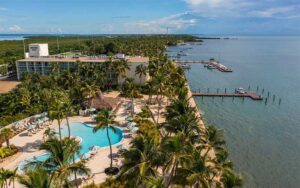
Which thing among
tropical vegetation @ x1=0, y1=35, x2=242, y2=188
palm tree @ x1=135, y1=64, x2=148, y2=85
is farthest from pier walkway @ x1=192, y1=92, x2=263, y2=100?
tropical vegetation @ x1=0, y1=35, x2=242, y2=188

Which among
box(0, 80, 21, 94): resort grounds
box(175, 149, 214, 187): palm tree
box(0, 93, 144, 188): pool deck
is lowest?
box(0, 93, 144, 188): pool deck

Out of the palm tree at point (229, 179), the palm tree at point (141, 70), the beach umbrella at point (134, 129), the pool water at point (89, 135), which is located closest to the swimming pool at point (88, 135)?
the pool water at point (89, 135)

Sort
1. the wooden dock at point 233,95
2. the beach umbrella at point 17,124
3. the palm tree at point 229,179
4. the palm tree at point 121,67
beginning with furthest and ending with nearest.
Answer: the wooden dock at point 233,95
the palm tree at point 121,67
the beach umbrella at point 17,124
the palm tree at point 229,179

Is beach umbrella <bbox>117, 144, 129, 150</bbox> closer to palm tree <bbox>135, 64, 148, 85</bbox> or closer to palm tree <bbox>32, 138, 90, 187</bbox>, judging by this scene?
palm tree <bbox>32, 138, 90, 187</bbox>

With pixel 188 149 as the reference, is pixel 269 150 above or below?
below

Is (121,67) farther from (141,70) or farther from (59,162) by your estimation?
(59,162)

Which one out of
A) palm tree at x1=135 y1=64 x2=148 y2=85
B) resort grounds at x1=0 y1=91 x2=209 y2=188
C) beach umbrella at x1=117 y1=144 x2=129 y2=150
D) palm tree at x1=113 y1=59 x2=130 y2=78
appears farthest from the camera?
palm tree at x1=113 y1=59 x2=130 y2=78

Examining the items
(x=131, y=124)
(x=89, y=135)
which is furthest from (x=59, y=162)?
(x=131, y=124)

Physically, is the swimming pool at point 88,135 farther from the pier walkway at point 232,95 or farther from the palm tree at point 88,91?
the pier walkway at point 232,95

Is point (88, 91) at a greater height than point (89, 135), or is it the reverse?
point (88, 91)

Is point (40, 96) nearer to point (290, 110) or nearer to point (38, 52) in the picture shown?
point (38, 52)

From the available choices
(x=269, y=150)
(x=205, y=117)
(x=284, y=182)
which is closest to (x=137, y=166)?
(x=284, y=182)
